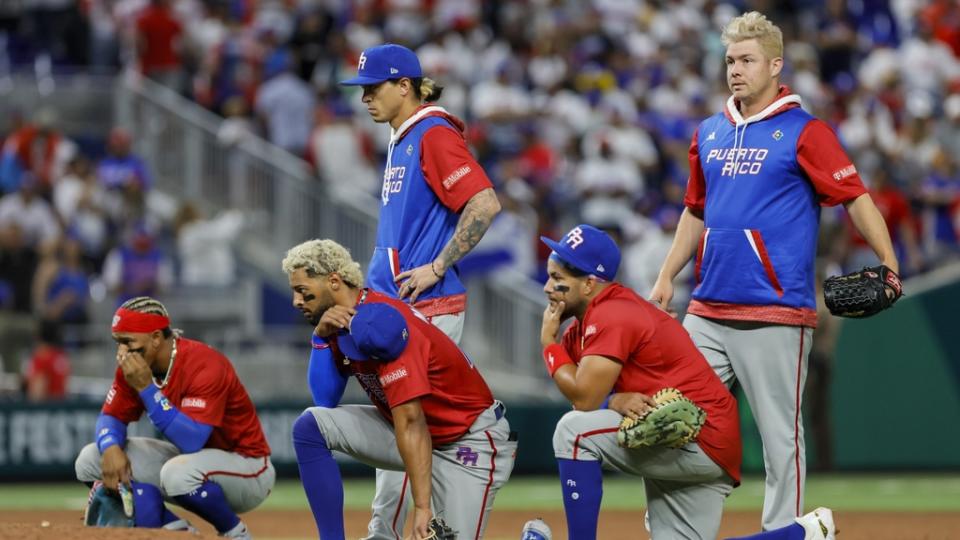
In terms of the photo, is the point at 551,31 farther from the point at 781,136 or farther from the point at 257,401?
the point at 781,136

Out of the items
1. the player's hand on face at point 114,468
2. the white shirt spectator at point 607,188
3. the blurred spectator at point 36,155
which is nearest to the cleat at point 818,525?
the player's hand on face at point 114,468

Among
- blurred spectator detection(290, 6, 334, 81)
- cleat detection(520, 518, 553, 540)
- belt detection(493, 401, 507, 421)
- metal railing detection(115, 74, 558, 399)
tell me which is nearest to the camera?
cleat detection(520, 518, 553, 540)

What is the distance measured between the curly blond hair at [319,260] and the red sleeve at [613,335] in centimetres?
106

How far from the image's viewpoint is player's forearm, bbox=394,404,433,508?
21.6ft

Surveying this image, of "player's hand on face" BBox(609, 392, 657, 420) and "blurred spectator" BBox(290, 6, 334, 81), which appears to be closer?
"player's hand on face" BBox(609, 392, 657, 420)

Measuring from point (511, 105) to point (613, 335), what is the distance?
1208 cm

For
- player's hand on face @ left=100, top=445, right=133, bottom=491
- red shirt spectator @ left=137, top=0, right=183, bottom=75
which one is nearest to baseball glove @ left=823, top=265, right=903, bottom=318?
player's hand on face @ left=100, top=445, right=133, bottom=491

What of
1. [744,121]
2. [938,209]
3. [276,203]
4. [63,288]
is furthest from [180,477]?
[938,209]

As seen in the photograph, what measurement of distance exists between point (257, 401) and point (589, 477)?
311 inches

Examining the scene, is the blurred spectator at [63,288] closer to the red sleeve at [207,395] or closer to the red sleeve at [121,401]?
the red sleeve at [121,401]

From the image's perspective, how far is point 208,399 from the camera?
7.67m

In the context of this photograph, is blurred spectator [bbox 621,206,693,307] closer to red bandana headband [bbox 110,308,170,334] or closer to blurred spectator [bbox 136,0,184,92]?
blurred spectator [bbox 136,0,184,92]

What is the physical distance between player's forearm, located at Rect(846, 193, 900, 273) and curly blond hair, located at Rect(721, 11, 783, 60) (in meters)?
0.76

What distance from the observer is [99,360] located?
1484 cm
